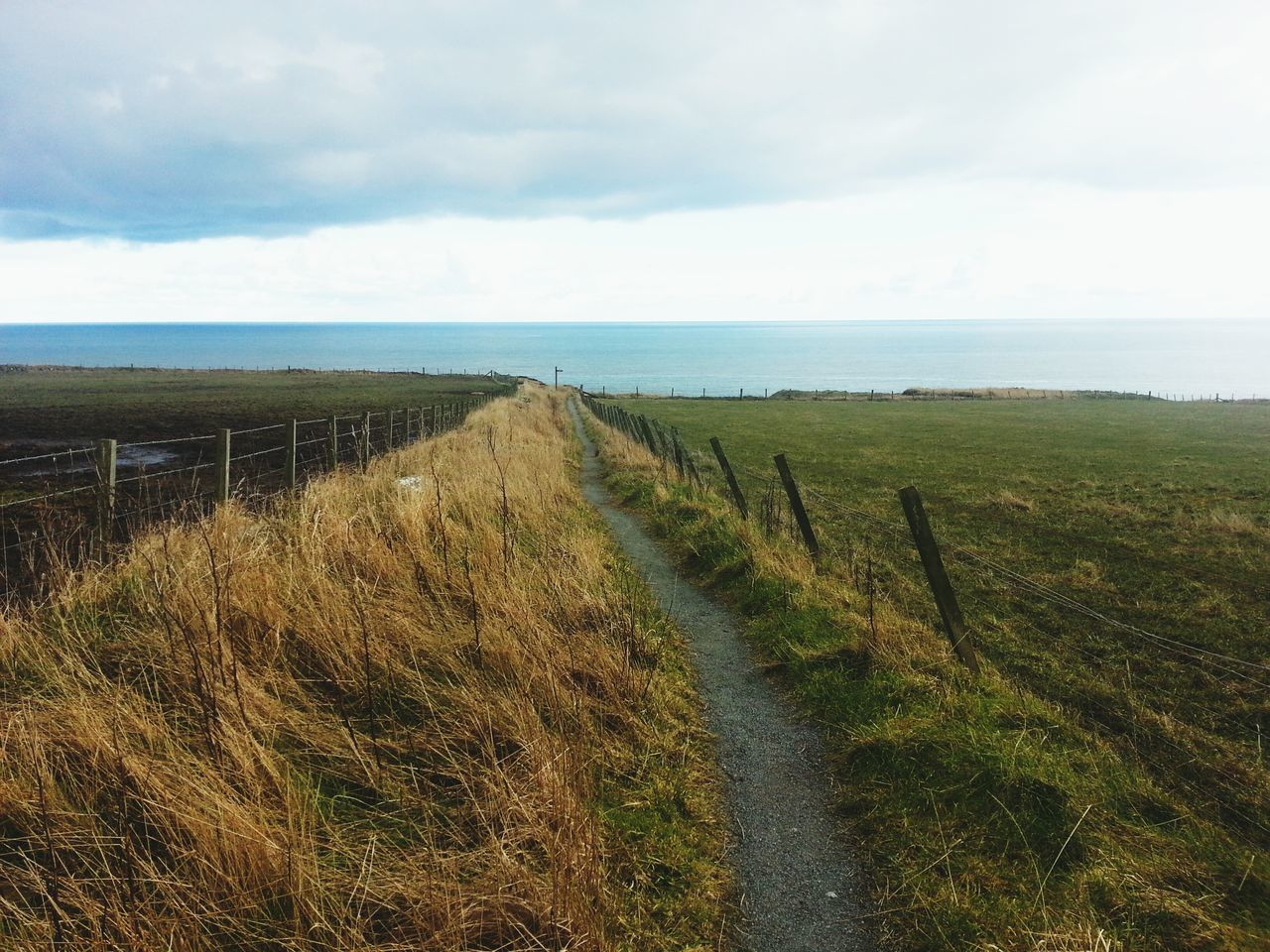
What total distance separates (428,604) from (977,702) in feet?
13.5

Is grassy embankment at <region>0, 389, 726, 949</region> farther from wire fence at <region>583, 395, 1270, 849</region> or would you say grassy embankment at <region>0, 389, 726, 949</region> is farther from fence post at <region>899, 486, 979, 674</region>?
wire fence at <region>583, 395, 1270, 849</region>

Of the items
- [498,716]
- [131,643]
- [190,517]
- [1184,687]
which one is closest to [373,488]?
[190,517]

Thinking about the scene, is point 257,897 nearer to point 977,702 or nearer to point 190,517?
point 977,702

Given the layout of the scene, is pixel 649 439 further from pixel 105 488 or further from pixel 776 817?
pixel 776 817

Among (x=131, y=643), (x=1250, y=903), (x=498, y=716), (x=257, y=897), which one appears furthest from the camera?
(x=131, y=643)

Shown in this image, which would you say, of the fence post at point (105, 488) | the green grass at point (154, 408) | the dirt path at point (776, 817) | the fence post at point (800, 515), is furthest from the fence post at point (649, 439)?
the green grass at point (154, 408)

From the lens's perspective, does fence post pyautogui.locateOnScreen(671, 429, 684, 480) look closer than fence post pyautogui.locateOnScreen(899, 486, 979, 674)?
No

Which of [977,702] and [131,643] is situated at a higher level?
[131,643]

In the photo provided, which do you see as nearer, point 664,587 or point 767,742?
point 767,742

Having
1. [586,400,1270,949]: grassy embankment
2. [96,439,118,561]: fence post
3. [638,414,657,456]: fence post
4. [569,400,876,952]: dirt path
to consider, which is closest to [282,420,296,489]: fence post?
[96,439,118,561]: fence post

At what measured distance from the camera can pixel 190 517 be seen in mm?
8875

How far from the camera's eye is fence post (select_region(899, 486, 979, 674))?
568 centimetres

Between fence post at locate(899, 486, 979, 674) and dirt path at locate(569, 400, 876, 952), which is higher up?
fence post at locate(899, 486, 979, 674)

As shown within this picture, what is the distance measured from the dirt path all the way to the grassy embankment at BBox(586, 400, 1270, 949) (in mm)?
200
